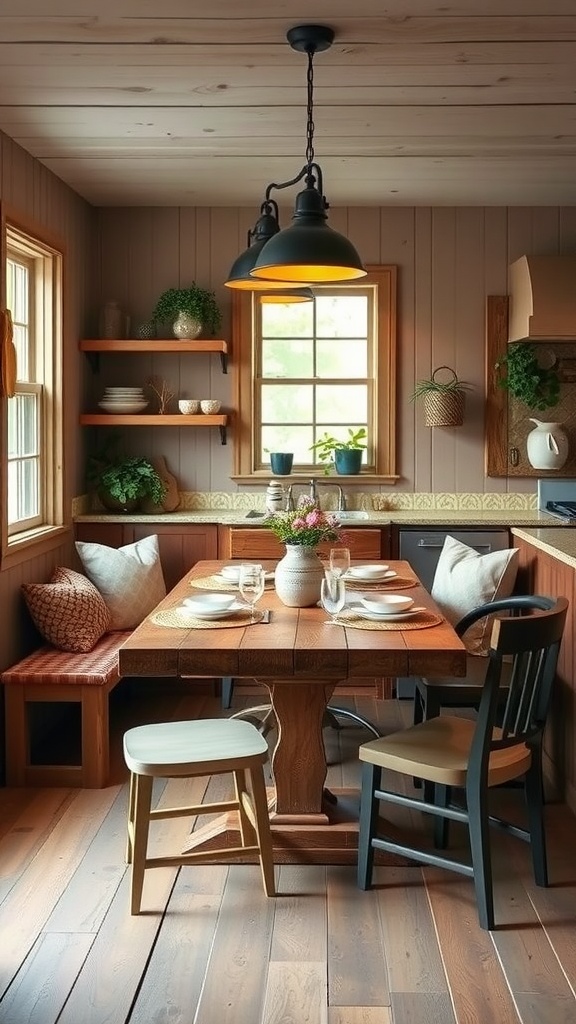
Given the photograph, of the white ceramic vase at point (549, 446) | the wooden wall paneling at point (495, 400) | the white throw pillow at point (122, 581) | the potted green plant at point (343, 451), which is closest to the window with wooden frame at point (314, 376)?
the potted green plant at point (343, 451)

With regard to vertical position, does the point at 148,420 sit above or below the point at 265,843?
above

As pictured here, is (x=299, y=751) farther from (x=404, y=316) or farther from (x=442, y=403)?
(x=404, y=316)

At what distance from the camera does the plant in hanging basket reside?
19.6 feet

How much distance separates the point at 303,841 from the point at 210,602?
0.81m

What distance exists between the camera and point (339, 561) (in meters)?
3.58

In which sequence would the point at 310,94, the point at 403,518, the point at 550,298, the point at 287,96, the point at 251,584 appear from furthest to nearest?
1. the point at 403,518
2. the point at 550,298
3. the point at 287,96
4. the point at 310,94
5. the point at 251,584

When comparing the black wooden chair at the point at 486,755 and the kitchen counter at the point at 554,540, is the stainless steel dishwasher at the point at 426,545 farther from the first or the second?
the black wooden chair at the point at 486,755

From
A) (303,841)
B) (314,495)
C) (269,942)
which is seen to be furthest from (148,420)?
(269,942)

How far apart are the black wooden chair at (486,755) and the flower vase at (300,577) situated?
0.59 metres

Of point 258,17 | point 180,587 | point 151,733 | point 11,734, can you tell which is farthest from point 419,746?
point 258,17

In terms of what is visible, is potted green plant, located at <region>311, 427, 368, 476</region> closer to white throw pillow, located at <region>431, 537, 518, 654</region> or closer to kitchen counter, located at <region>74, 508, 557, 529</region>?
kitchen counter, located at <region>74, 508, 557, 529</region>

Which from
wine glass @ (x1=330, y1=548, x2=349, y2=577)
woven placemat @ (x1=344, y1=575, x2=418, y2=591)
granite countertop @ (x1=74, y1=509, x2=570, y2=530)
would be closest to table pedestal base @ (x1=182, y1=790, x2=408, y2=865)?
wine glass @ (x1=330, y1=548, x2=349, y2=577)

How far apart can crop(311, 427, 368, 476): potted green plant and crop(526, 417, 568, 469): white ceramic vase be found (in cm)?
94

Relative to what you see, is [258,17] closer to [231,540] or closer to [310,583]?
[310,583]
